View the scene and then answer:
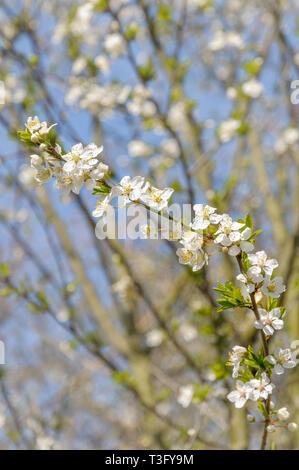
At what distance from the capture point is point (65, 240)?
3.77m

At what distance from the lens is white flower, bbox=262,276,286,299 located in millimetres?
1194

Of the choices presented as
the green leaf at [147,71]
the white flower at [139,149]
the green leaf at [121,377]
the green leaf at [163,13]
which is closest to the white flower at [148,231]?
the green leaf at [121,377]

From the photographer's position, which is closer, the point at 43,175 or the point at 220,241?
the point at 220,241

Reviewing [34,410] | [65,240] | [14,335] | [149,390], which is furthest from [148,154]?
[14,335]

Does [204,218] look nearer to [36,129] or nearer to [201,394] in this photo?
[36,129]

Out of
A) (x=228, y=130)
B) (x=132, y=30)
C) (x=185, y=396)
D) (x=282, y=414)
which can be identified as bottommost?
(x=282, y=414)

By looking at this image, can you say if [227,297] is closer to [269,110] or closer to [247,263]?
[247,263]

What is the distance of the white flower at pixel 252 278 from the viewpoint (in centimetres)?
116

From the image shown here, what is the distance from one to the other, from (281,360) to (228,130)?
2393 millimetres

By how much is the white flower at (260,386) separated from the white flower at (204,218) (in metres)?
0.44

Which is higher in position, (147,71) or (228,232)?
(147,71)

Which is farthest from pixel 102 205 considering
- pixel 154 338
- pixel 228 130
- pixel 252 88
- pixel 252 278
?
pixel 154 338

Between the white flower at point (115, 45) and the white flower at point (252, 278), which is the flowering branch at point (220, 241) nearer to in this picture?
the white flower at point (252, 278)

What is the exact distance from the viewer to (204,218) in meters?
1.22
